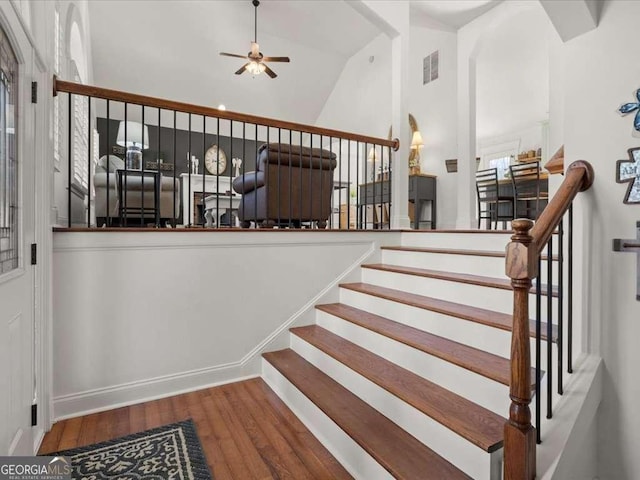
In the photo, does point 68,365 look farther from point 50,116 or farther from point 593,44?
point 593,44

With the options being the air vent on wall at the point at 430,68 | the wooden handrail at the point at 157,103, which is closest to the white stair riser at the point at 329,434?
the wooden handrail at the point at 157,103

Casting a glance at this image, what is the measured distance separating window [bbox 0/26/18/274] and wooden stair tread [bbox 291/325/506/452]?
66.6 inches

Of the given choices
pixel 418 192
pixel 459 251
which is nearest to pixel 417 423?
pixel 459 251

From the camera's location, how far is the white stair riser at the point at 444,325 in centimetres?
174

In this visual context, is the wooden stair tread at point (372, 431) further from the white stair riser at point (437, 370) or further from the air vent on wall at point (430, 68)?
the air vent on wall at point (430, 68)

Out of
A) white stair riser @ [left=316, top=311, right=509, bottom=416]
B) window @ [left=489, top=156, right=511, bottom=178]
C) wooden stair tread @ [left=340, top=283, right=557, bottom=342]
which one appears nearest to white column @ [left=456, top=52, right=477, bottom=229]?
window @ [left=489, top=156, right=511, bottom=178]

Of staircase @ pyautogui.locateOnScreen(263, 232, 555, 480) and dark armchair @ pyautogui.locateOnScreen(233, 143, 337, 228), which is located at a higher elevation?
dark armchair @ pyautogui.locateOnScreen(233, 143, 337, 228)

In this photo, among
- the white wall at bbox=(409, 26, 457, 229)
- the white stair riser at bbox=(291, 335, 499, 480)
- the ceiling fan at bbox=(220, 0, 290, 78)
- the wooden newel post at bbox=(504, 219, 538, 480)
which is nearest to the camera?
the wooden newel post at bbox=(504, 219, 538, 480)

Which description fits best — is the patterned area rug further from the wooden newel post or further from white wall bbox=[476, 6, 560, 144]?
white wall bbox=[476, 6, 560, 144]

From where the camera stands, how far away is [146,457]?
1.71 meters

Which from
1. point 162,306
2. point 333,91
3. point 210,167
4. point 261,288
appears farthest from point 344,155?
point 162,306

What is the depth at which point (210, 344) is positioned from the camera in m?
2.52

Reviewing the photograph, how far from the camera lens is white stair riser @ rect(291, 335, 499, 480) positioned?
1316 millimetres

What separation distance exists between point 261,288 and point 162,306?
0.71m
